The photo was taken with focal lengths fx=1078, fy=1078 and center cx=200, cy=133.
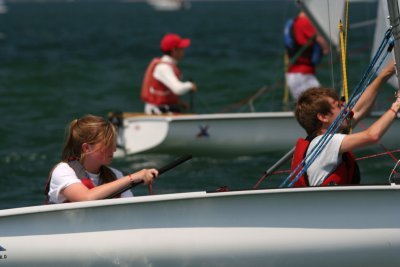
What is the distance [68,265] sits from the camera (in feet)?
15.2

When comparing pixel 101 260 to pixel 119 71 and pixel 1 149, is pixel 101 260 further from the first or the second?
pixel 119 71

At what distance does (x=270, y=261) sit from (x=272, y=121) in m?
4.49

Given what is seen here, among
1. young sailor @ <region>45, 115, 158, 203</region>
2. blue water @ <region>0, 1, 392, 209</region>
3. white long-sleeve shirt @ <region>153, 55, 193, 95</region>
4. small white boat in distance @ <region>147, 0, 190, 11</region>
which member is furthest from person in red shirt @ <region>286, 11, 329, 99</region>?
small white boat in distance @ <region>147, 0, 190, 11</region>

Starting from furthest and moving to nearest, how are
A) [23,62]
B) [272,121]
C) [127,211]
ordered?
[23,62] < [272,121] < [127,211]

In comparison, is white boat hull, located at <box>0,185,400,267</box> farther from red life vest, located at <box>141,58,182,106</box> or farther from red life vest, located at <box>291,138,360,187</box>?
red life vest, located at <box>141,58,182,106</box>

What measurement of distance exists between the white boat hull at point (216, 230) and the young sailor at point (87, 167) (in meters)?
0.13

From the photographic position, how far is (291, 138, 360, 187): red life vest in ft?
16.1

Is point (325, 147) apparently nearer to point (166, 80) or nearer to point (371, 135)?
point (371, 135)

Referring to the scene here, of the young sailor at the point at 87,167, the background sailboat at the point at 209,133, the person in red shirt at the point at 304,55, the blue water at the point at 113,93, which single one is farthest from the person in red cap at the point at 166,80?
the young sailor at the point at 87,167

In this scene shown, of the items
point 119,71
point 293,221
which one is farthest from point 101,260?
point 119,71

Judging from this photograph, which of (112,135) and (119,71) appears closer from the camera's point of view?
(112,135)

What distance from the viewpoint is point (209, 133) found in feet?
30.2

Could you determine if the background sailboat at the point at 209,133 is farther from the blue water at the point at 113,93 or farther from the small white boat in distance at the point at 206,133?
the blue water at the point at 113,93

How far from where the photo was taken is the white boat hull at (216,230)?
4598 millimetres
